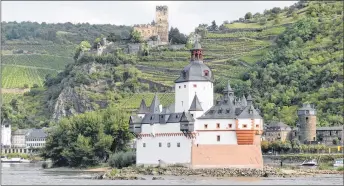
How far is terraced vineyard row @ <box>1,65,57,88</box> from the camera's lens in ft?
459

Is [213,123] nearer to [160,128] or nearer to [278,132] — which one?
[160,128]

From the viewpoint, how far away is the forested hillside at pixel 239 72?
99688 mm

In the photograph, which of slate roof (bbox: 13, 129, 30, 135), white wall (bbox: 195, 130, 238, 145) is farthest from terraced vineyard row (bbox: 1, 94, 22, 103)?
white wall (bbox: 195, 130, 238, 145)

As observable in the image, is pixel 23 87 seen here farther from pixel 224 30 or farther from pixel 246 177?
pixel 246 177

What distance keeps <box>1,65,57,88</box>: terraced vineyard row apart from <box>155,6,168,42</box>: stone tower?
66.0 feet

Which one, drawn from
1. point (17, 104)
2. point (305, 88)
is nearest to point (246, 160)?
point (305, 88)

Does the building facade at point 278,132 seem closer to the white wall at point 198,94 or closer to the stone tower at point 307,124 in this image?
the stone tower at point 307,124

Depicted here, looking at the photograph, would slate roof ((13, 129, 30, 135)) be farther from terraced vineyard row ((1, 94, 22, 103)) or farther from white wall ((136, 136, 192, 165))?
white wall ((136, 136, 192, 165))

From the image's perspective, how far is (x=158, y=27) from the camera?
474 feet

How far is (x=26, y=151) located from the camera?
12838cm

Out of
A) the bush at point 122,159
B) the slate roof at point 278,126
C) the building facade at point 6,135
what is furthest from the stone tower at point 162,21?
the bush at point 122,159

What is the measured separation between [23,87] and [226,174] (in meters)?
87.0

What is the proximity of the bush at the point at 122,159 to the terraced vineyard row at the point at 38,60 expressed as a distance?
282 ft

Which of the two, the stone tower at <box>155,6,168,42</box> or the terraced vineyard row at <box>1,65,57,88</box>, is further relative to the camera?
the stone tower at <box>155,6,168,42</box>
